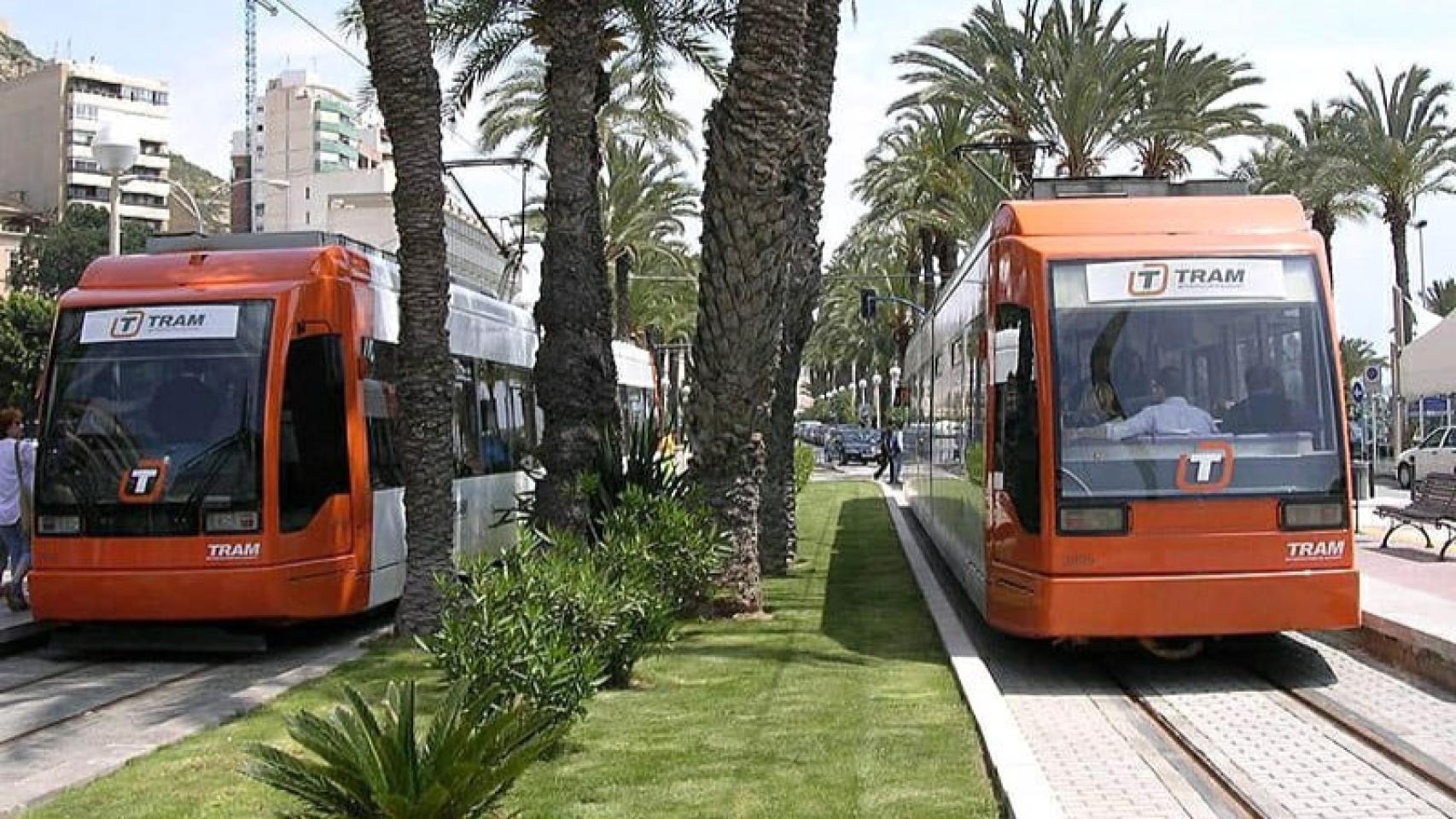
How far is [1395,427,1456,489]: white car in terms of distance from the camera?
125 feet

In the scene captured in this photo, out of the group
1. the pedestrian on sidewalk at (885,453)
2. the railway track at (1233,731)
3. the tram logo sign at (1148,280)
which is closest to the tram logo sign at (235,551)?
the railway track at (1233,731)

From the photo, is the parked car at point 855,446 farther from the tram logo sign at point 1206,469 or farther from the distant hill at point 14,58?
the distant hill at point 14,58

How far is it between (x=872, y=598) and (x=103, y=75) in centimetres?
12809

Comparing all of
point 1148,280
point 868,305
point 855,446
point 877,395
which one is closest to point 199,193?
point 877,395

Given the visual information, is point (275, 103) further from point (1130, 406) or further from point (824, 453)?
point (1130, 406)

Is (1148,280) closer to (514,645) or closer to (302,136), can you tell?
(514,645)

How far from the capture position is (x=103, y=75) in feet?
423

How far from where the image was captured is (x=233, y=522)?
12.6 metres

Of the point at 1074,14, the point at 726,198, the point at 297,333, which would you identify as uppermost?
the point at 1074,14

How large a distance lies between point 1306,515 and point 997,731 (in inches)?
132

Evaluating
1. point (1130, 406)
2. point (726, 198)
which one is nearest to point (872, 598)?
point (726, 198)

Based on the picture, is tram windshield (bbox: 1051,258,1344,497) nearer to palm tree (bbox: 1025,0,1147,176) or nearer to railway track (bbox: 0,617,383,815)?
railway track (bbox: 0,617,383,815)

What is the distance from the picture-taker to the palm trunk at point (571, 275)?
15.1 metres

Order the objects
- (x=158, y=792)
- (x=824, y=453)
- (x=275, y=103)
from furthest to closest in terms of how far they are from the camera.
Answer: (x=275, y=103)
(x=824, y=453)
(x=158, y=792)
